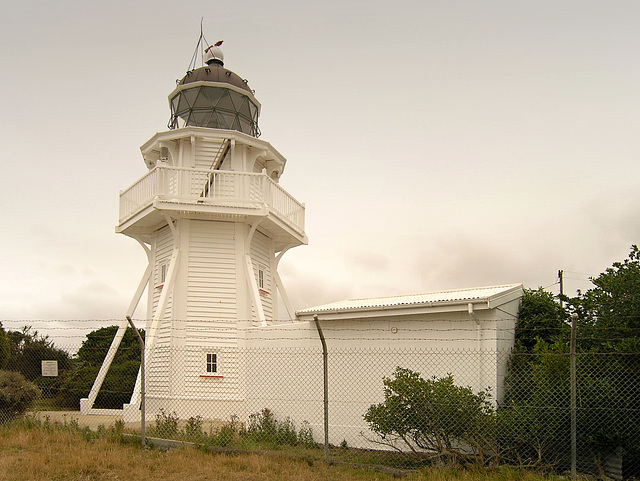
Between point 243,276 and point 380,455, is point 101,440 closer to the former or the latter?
point 380,455

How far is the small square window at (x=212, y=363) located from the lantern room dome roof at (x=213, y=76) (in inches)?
362

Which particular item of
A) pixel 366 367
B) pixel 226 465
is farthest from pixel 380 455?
pixel 226 465

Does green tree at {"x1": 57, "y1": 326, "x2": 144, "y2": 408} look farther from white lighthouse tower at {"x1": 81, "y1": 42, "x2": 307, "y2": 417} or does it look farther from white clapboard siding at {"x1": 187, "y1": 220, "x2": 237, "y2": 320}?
white clapboard siding at {"x1": 187, "y1": 220, "x2": 237, "y2": 320}

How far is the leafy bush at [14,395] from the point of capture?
11.9 meters

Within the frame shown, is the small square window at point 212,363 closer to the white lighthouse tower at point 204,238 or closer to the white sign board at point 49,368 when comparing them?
the white lighthouse tower at point 204,238

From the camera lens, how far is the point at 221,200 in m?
16.2

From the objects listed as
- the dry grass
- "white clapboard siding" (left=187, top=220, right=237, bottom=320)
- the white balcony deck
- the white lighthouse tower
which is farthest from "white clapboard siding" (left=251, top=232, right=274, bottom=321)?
the dry grass

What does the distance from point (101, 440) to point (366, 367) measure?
17.2 ft

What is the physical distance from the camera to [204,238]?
1683cm

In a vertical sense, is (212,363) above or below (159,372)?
above

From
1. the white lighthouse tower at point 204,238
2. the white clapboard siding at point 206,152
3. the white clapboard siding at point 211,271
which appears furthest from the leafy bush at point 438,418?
the white clapboard siding at point 206,152

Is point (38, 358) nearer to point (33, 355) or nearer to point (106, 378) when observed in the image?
point (33, 355)

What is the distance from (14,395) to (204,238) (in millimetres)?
6707

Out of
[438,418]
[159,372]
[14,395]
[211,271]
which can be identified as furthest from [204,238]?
[438,418]
